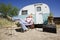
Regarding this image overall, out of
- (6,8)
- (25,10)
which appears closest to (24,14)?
(25,10)

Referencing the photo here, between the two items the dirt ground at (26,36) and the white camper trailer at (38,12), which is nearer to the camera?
the dirt ground at (26,36)

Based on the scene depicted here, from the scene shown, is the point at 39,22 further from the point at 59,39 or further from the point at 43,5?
the point at 59,39

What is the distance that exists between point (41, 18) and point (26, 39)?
20.1 feet

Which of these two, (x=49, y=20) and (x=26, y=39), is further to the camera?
(x=49, y=20)

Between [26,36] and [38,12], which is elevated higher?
[38,12]

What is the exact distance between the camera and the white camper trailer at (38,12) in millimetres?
10953

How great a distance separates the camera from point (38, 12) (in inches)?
442

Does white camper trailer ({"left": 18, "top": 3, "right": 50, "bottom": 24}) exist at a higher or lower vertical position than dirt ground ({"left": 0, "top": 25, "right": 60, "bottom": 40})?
higher

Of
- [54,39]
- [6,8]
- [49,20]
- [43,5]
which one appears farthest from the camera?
[6,8]

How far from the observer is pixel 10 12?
22141 millimetres

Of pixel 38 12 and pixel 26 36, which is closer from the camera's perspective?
pixel 26 36

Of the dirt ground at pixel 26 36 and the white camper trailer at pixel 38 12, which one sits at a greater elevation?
the white camper trailer at pixel 38 12

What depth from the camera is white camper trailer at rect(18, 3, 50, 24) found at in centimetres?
1095

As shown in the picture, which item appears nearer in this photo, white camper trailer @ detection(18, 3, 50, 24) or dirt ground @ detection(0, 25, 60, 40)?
dirt ground @ detection(0, 25, 60, 40)
